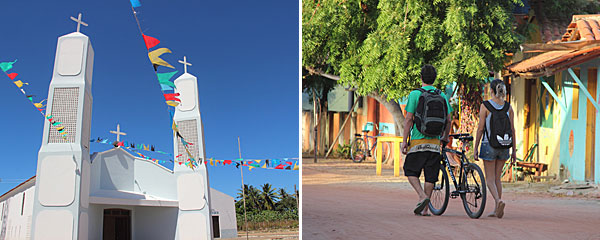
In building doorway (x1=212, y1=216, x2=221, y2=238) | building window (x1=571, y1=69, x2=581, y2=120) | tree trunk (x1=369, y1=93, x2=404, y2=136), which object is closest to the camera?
building window (x1=571, y1=69, x2=581, y2=120)

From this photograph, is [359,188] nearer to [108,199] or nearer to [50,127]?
[50,127]

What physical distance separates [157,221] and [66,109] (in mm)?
5960

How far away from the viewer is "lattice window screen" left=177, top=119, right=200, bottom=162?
14312 millimetres

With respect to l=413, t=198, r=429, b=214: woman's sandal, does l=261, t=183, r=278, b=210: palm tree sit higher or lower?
lower

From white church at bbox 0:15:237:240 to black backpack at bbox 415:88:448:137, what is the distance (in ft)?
28.5

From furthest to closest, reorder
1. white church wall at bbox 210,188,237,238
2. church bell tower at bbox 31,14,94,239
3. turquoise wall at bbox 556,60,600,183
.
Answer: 1. white church wall at bbox 210,188,237,238
2. church bell tower at bbox 31,14,94,239
3. turquoise wall at bbox 556,60,600,183

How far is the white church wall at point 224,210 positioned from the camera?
752 inches

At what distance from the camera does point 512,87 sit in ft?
35.6

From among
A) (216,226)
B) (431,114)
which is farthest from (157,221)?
(431,114)

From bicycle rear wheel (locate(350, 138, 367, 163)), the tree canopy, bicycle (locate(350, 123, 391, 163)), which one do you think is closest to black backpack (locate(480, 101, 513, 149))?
the tree canopy

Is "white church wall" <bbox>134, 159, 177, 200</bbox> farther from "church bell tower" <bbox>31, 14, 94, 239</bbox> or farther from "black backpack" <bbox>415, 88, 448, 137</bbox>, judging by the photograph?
"black backpack" <bbox>415, 88, 448, 137</bbox>

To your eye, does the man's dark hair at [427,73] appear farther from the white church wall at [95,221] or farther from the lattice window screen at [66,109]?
the white church wall at [95,221]

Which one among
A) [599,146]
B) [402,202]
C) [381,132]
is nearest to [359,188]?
[402,202]

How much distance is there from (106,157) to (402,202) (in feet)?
37.8
